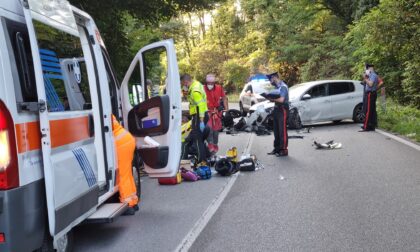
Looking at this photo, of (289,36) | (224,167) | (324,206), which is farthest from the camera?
(289,36)

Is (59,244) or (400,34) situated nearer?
(59,244)

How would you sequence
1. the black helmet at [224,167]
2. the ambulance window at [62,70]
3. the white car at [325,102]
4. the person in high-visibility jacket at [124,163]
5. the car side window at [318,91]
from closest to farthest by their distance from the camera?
the ambulance window at [62,70] → the person in high-visibility jacket at [124,163] → the black helmet at [224,167] → the white car at [325,102] → the car side window at [318,91]

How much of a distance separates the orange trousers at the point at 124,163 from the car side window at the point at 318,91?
11.8 metres

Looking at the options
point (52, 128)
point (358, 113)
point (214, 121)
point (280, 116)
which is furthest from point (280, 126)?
point (52, 128)

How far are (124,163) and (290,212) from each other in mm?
2135

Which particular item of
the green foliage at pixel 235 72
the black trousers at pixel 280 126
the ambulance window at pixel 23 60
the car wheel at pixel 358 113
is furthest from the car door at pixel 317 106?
the green foliage at pixel 235 72

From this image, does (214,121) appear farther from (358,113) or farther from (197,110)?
(358,113)

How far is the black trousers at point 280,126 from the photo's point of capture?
1131 cm

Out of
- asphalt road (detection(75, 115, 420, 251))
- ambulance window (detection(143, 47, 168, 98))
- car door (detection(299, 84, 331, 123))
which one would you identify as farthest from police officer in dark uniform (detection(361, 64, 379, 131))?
ambulance window (detection(143, 47, 168, 98))

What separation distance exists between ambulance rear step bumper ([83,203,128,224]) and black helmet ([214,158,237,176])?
370cm

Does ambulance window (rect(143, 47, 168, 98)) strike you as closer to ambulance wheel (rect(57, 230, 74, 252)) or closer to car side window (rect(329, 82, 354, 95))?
ambulance wheel (rect(57, 230, 74, 252))

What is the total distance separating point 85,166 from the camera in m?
4.86

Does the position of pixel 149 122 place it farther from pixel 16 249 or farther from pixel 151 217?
pixel 16 249

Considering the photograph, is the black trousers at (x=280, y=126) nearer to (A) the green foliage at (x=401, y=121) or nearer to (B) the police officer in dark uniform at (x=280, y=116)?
(B) the police officer in dark uniform at (x=280, y=116)
